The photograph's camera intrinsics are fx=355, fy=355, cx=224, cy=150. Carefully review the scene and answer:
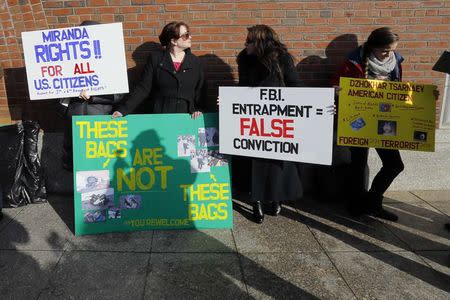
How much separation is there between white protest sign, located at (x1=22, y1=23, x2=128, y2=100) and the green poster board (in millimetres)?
353

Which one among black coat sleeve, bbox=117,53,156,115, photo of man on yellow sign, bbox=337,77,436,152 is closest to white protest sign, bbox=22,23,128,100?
black coat sleeve, bbox=117,53,156,115

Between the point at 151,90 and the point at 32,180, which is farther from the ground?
the point at 151,90

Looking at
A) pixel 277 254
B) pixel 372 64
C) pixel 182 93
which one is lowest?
pixel 277 254

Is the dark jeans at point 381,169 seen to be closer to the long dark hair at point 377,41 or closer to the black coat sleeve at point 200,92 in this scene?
the long dark hair at point 377,41

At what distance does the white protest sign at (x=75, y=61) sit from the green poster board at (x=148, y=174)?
1.16 feet

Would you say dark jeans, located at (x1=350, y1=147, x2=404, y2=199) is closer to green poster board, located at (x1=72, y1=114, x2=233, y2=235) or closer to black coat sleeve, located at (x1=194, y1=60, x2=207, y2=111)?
green poster board, located at (x1=72, y1=114, x2=233, y2=235)

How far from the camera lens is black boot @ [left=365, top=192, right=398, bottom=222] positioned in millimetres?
4004

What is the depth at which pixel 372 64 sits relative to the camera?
360 centimetres

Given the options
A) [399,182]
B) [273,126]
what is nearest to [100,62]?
[273,126]

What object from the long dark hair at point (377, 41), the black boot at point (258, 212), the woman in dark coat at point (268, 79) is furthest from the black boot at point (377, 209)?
the long dark hair at point (377, 41)

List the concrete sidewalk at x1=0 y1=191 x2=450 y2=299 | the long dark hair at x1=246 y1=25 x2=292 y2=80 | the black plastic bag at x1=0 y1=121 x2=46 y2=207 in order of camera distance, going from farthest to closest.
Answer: the black plastic bag at x1=0 y1=121 x2=46 y2=207 < the long dark hair at x1=246 y1=25 x2=292 y2=80 < the concrete sidewalk at x1=0 y1=191 x2=450 y2=299

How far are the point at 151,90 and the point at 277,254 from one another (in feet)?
6.96

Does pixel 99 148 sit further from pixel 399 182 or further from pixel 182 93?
pixel 399 182

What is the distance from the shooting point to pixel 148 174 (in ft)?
11.7
